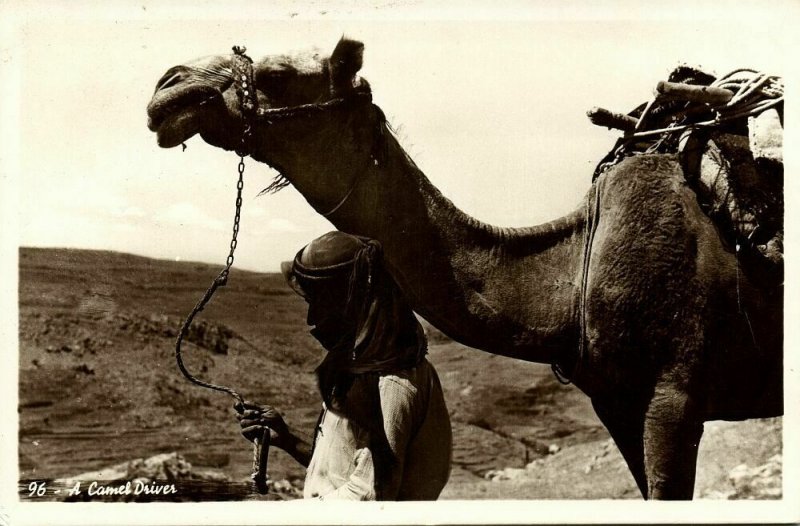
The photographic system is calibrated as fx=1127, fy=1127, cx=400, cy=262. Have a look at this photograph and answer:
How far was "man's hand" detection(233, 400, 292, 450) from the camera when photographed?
4074mm

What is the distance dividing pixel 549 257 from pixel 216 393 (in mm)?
1882

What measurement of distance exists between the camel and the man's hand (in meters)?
0.78

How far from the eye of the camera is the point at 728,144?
12.4 feet

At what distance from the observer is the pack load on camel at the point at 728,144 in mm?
3684

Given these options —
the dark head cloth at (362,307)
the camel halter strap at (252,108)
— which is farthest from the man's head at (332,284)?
the camel halter strap at (252,108)

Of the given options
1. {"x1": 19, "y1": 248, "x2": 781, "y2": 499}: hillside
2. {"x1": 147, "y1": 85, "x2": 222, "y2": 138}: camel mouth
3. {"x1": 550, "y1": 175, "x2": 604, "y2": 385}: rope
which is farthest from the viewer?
{"x1": 19, "y1": 248, "x2": 781, "y2": 499}: hillside

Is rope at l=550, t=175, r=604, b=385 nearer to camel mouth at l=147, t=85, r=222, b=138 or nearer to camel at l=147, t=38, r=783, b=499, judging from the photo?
camel at l=147, t=38, r=783, b=499

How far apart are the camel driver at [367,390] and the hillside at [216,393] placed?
0.44 meters

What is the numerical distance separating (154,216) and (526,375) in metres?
1.75

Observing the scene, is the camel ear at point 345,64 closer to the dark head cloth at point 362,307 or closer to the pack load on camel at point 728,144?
the dark head cloth at point 362,307

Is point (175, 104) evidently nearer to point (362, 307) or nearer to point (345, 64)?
point (345, 64)

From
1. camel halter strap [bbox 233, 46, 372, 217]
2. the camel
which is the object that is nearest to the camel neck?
the camel

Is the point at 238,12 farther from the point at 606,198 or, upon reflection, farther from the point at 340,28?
the point at 606,198

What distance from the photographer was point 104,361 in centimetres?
464
